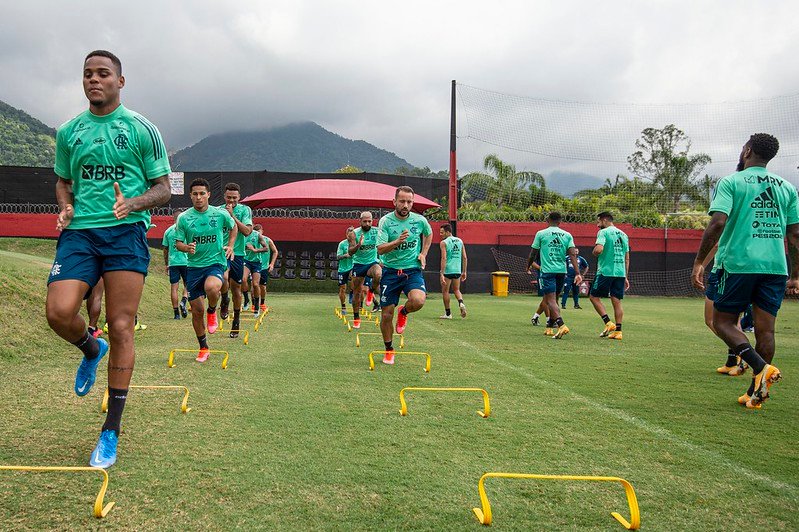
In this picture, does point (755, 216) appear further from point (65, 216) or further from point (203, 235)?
point (203, 235)

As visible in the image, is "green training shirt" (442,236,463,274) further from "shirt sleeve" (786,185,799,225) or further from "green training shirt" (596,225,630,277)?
"shirt sleeve" (786,185,799,225)

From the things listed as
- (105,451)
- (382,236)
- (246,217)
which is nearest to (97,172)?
(105,451)

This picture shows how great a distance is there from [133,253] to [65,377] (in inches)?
115

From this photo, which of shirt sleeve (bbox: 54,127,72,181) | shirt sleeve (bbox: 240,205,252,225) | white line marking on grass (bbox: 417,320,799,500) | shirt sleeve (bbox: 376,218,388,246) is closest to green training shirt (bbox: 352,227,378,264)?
shirt sleeve (bbox: 240,205,252,225)

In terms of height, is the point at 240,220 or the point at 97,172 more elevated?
the point at 97,172

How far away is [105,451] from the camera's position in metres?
3.37

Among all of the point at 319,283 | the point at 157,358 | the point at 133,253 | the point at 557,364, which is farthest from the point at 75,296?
the point at 319,283

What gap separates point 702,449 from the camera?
3.99 m

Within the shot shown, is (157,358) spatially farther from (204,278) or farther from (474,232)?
(474,232)

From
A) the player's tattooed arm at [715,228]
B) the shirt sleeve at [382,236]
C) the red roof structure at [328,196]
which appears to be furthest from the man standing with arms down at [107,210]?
the red roof structure at [328,196]

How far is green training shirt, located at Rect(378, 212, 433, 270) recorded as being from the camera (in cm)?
721

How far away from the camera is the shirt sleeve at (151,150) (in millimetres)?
3750

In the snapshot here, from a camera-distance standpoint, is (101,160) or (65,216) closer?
(65,216)

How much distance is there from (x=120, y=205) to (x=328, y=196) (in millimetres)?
17082
